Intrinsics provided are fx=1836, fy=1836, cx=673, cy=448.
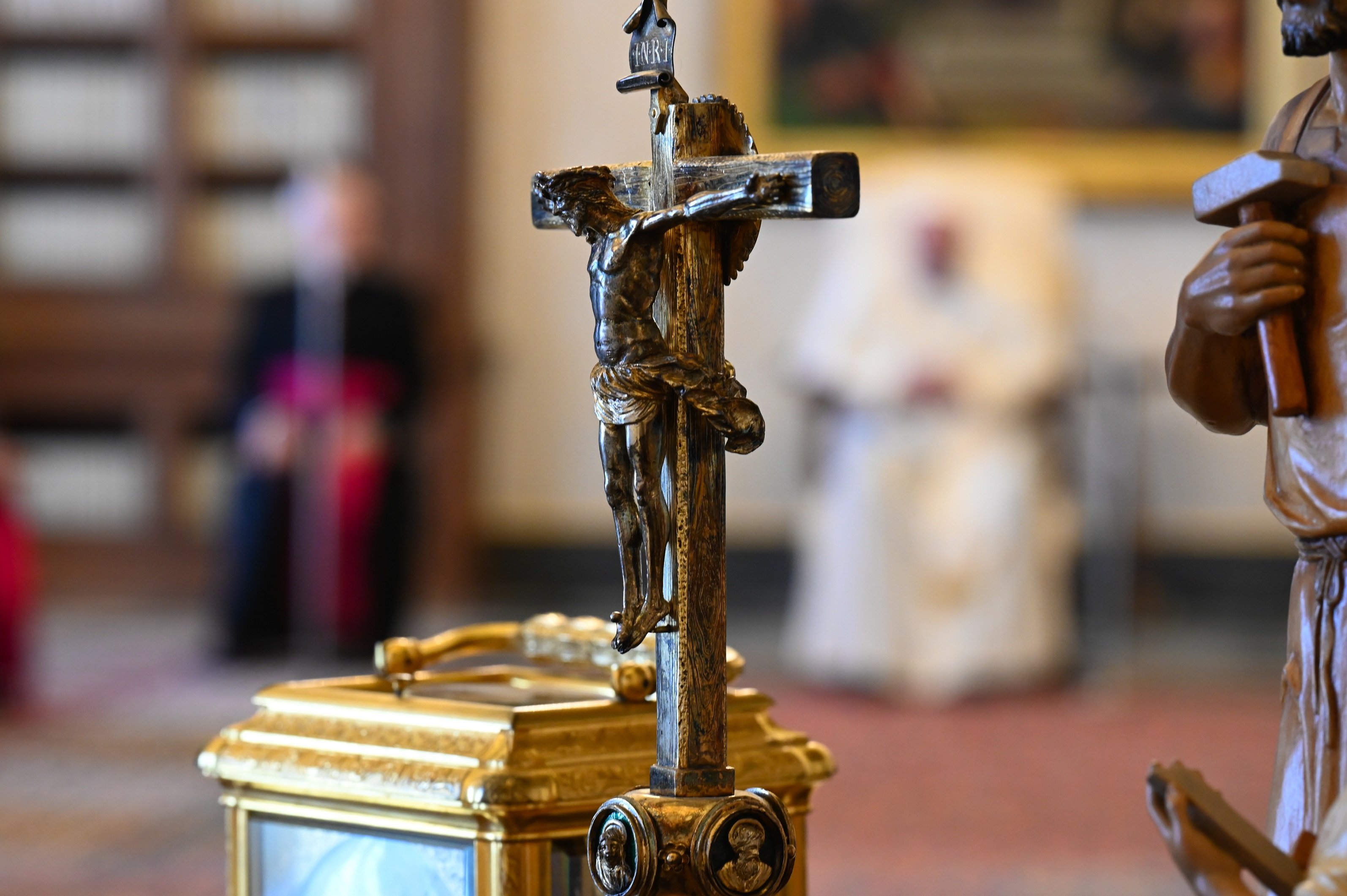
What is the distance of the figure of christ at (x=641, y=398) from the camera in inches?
52.2

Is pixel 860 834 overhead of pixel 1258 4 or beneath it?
beneath

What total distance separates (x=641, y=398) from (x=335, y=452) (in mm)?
6240

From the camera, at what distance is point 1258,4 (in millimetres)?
9227

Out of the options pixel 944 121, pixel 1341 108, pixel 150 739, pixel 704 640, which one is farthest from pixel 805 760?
pixel 944 121

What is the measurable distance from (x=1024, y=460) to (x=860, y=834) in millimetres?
3047

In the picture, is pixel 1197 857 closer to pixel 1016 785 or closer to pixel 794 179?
pixel 794 179

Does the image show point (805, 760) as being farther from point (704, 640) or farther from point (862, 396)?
point (862, 396)

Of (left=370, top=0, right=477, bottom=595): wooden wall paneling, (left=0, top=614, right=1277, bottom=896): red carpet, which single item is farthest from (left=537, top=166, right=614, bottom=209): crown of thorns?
(left=370, top=0, right=477, bottom=595): wooden wall paneling

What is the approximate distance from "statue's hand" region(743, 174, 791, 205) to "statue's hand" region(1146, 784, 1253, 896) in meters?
0.47

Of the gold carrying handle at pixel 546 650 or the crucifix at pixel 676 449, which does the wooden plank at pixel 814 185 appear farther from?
the gold carrying handle at pixel 546 650

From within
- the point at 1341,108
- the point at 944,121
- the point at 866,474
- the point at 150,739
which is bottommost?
the point at 150,739

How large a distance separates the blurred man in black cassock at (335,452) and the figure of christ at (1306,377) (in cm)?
614

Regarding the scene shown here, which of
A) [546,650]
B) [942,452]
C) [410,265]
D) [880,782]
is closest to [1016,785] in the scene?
[880,782]

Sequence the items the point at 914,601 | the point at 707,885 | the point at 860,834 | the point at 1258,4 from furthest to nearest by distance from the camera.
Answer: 1. the point at 1258,4
2. the point at 914,601
3. the point at 860,834
4. the point at 707,885
